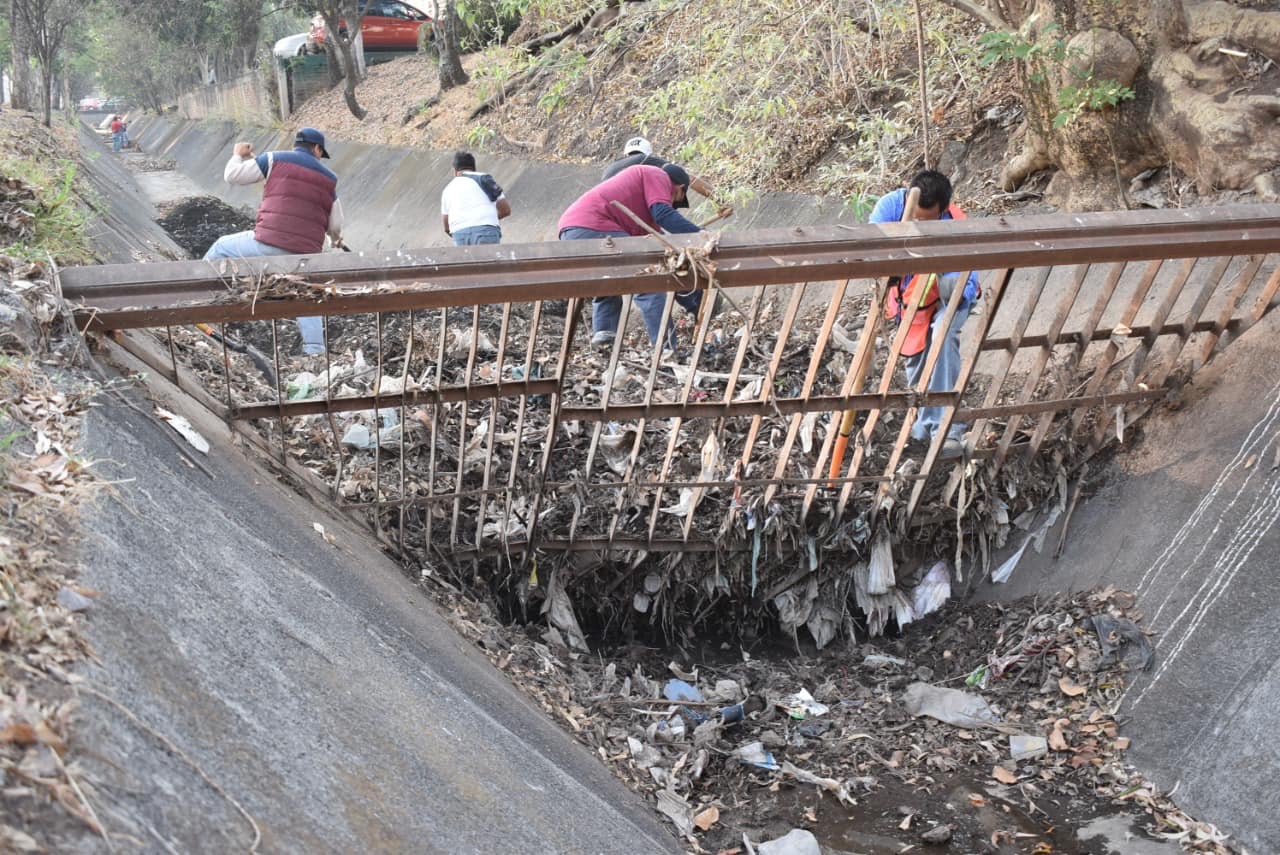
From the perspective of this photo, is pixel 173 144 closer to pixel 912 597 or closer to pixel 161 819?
pixel 912 597

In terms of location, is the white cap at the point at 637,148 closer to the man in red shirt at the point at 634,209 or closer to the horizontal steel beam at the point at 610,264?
the man in red shirt at the point at 634,209

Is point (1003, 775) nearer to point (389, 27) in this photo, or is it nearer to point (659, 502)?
point (659, 502)

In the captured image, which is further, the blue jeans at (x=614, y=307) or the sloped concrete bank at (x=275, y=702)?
the blue jeans at (x=614, y=307)

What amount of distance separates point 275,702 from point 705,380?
14.5 ft

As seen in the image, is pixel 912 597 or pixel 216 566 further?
pixel 912 597

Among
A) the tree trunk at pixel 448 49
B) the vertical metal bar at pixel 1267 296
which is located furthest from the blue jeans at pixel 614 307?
the tree trunk at pixel 448 49

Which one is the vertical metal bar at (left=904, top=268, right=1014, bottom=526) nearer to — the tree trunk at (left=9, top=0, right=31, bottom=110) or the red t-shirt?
the red t-shirt

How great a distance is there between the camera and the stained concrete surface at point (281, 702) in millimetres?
2236

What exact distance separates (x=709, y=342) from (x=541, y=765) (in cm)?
453

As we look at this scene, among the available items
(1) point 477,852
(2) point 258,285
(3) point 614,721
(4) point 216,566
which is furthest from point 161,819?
(3) point 614,721

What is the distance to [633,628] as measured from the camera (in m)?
6.02

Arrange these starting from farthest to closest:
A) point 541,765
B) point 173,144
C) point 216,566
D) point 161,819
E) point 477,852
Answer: point 173,144 → point 541,765 → point 216,566 → point 477,852 → point 161,819

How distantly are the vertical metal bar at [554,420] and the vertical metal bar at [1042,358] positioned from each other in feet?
7.14

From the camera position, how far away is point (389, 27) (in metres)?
27.8
